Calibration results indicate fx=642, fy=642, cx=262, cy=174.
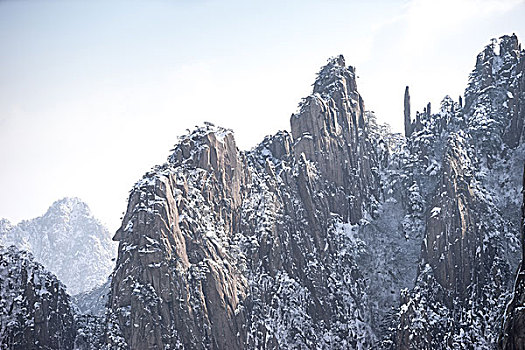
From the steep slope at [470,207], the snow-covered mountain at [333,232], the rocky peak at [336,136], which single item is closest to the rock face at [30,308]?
the snow-covered mountain at [333,232]

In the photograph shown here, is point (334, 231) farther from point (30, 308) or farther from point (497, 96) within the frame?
point (30, 308)

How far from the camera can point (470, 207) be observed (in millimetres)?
107188

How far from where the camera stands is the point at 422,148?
122500 millimetres

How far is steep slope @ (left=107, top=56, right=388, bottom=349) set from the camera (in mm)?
94688

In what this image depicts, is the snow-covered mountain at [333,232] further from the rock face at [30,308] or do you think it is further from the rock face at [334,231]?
the rock face at [30,308]

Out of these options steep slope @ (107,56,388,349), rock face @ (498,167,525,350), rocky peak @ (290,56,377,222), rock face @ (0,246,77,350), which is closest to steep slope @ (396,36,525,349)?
rocky peak @ (290,56,377,222)

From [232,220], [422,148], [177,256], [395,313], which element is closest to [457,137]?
[422,148]

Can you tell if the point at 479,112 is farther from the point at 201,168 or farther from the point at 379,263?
the point at 201,168

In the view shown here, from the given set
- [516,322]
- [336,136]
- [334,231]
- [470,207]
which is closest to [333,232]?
[334,231]

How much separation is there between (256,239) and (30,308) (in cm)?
3690

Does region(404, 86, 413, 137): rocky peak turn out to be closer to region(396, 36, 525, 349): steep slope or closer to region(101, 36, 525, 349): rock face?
region(101, 36, 525, 349): rock face

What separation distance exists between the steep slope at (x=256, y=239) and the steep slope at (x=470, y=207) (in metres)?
12.3

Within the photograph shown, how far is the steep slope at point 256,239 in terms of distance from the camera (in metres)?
94.7

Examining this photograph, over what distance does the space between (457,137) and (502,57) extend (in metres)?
23.8
